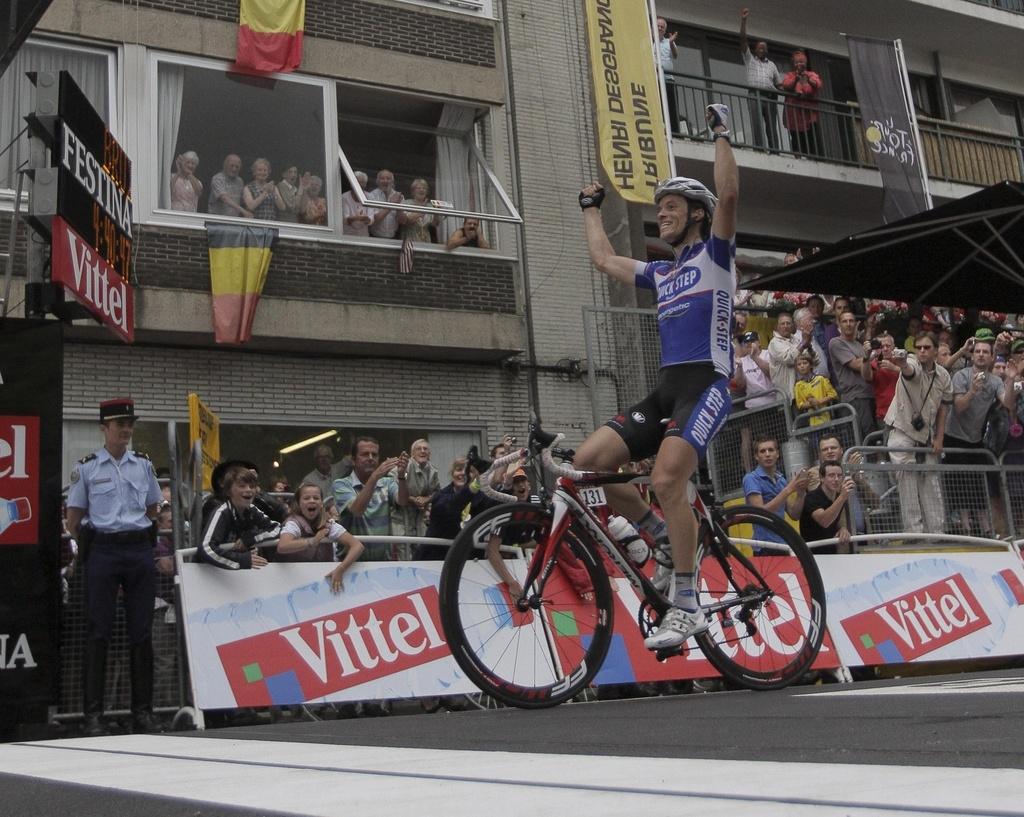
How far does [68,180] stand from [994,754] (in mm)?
7706

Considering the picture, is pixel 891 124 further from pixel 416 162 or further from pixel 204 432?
pixel 204 432

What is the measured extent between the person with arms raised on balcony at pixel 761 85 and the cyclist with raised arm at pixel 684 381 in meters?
14.8

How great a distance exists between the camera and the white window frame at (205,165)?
14531 millimetres

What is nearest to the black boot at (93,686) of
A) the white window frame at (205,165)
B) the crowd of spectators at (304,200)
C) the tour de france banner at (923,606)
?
the tour de france banner at (923,606)

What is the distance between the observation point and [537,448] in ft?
19.9

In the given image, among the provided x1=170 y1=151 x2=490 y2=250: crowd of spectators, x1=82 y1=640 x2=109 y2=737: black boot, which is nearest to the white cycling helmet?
x1=82 y1=640 x2=109 y2=737: black boot

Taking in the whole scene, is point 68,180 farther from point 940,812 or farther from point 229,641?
point 940,812

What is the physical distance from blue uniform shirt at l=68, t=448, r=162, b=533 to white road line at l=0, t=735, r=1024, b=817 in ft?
15.2

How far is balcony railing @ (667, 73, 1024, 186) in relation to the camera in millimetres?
20531

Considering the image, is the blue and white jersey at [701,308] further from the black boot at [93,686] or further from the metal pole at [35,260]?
the metal pole at [35,260]

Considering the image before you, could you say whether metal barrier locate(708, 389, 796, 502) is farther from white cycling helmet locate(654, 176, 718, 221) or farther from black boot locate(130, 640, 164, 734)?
white cycling helmet locate(654, 176, 718, 221)

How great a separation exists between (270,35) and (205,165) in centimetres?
174

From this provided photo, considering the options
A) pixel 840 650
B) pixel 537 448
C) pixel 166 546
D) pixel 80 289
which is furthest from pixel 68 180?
pixel 840 650

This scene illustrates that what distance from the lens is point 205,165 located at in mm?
15211
